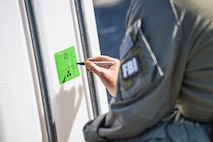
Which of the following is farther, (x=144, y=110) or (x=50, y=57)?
(x=50, y=57)

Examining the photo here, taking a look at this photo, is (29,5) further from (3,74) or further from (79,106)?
(79,106)

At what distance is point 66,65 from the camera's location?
4.53 feet

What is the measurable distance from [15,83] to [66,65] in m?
0.28

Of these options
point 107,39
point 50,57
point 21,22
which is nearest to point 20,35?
point 21,22

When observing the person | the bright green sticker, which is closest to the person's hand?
the bright green sticker

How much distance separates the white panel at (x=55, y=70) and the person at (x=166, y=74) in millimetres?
397

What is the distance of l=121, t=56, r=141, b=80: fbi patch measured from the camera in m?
0.89

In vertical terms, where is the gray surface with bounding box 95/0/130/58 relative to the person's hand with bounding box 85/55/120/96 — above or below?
above

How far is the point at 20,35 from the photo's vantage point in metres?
1.15

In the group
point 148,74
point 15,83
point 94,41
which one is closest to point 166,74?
point 148,74

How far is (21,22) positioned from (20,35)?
4 centimetres

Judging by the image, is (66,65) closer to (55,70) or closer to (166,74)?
(55,70)

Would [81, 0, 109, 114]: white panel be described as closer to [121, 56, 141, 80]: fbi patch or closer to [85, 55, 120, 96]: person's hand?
[85, 55, 120, 96]: person's hand

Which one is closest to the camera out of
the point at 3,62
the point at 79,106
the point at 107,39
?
the point at 3,62
